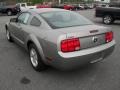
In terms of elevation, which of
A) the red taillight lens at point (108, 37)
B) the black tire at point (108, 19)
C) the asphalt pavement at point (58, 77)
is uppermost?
A: the red taillight lens at point (108, 37)

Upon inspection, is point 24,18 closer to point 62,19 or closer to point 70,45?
point 62,19

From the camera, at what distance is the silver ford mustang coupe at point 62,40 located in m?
3.48

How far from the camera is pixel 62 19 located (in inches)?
176

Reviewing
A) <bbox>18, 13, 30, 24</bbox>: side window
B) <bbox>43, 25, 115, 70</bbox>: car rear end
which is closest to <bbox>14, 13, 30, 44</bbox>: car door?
<bbox>18, 13, 30, 24</bbox>: side window

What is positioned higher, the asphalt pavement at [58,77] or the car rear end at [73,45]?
the car rear end at [73,45]

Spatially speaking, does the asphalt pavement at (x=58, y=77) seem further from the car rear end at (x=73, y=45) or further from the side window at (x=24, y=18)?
the side window at (x=24, y=18)

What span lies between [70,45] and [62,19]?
3.98 feet

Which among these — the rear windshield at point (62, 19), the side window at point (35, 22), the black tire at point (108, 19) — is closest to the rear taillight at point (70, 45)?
the rear windshield at point (62, 19)

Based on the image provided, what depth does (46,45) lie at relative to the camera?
3.73 m

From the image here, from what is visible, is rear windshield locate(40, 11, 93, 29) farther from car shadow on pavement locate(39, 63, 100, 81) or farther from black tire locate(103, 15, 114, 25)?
black tire locate(103, 15, 114, 25)

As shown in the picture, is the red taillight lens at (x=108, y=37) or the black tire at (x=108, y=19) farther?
the black tire at (x=108, y=19)

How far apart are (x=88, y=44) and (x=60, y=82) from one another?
103cm

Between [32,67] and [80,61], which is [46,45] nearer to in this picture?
[80,61]

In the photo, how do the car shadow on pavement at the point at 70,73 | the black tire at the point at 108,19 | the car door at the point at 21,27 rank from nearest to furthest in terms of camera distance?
the car shadow on pavement at the point at 70,73 → the car door at the point at 21,27 → the black tire at the point at 108,19
